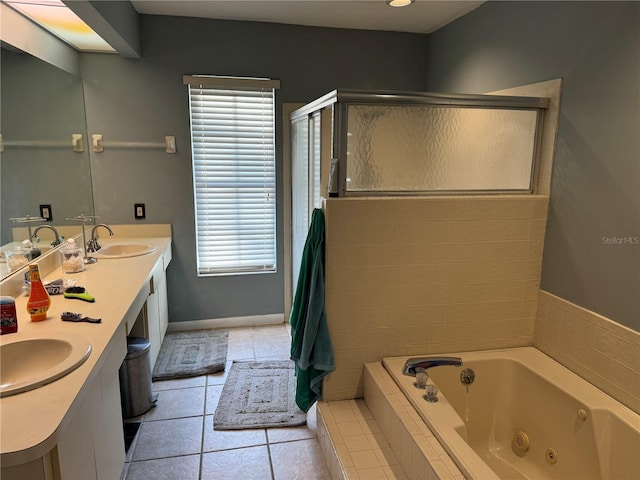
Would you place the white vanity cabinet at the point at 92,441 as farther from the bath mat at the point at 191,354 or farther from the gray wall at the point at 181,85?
the gray wall at the point at 181,85

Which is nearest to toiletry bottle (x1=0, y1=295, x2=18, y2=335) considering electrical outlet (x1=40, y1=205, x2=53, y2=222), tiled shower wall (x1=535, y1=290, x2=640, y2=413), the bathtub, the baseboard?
electrical outlet (x1=40, y1=205, x2=53, y2=222)

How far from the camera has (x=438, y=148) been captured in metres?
2.22

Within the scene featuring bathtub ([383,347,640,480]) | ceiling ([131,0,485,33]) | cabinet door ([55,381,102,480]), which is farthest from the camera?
ceiling ([131,0,485,33])

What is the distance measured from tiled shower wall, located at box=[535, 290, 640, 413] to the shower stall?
2.17 feet

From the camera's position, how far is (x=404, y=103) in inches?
83.4

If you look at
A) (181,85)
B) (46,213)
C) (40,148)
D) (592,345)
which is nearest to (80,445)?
(46,213)

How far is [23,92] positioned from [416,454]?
2543mm

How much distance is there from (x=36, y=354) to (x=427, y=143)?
6.28ft

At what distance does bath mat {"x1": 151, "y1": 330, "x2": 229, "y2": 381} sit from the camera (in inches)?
118

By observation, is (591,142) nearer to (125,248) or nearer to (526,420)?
(526,420)

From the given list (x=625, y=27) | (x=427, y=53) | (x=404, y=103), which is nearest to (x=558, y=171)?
(x=625, y=27)

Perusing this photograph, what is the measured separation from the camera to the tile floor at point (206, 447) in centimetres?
211

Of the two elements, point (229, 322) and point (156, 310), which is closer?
point (156, 310)

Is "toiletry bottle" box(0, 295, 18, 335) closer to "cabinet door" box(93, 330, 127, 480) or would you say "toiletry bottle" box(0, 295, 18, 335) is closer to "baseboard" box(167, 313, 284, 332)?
"cabinet door" box(93, 330, 127, 480)
